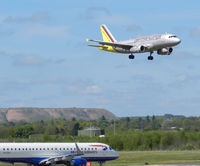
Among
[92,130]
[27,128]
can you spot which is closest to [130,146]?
[27,128]

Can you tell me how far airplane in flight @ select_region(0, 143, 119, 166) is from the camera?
66375 mm

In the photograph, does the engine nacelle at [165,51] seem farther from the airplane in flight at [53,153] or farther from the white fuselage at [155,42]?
the airplane in flight at [53,153]

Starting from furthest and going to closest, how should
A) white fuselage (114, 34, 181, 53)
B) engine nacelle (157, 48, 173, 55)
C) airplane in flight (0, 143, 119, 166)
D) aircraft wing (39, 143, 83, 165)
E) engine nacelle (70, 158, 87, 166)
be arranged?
engine nacelle (157, 48, 173, 55)
white fuselage (114, 34, 181, 53)
aircraft wing (39, 143, 83, 165)
engine nacelle (70, 158, 87, 166)
airplane in flight (0, 143, 119, 166)

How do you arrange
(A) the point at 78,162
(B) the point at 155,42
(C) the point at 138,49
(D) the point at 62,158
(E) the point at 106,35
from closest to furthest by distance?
(A) the point at 78,162
(D) the point at 62,158
(B) the point at 155,42
(C) the point at 138,49
(E) the point at 106,35

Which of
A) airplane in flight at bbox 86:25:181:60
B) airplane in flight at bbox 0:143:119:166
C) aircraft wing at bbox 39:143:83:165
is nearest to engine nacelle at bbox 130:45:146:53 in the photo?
airplane in flight at bbox 86:25:181:60

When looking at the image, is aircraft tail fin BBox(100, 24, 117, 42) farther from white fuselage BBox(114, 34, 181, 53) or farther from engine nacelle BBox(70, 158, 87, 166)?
engine nacelle BBox(70, 158, 87, 166)

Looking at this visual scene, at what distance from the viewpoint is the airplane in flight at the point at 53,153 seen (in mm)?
66375

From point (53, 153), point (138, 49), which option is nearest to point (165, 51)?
point (138, 49)

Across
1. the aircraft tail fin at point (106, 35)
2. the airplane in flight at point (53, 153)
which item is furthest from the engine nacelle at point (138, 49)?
the aircraft tail fin at point (106, 35)

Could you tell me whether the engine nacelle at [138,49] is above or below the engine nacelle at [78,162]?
above

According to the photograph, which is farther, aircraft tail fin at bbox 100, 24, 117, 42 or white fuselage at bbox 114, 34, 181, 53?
aircraft tail fin at bbox 100, 24, 117, 42

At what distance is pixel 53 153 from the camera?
2721 inches

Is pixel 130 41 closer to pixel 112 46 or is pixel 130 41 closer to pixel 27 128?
pixel 112 46

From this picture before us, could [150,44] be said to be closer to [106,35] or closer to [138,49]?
[138,49]
